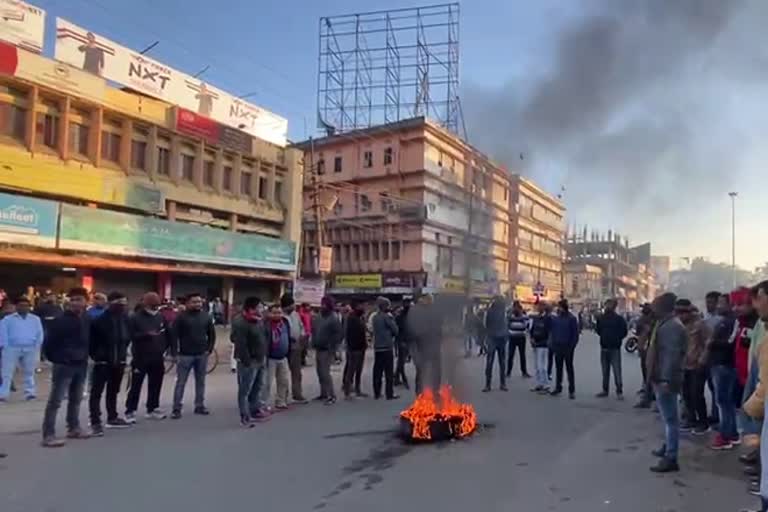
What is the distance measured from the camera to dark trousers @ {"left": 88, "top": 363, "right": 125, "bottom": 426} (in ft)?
28.0

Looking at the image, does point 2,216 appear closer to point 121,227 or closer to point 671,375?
point 121,227

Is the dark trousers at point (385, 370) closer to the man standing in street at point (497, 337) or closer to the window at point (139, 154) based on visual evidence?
the man standing in street at point (497, 337)

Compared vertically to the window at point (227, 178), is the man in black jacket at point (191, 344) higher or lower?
lower

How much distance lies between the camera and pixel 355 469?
687cm

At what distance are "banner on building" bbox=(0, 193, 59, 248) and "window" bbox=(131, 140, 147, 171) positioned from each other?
5951mm

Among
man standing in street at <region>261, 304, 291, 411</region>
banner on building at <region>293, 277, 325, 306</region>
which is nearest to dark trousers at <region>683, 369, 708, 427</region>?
man standing in street at <region>261, 304, 291, 411</region>

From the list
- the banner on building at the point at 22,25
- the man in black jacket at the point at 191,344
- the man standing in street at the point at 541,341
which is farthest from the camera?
the banner on building at the point at 22,25

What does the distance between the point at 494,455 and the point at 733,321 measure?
11.2 feet

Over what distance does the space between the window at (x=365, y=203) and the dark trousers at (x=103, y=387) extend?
41.3 metres

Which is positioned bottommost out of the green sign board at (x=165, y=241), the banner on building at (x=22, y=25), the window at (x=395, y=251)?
the green sign board at (x=165, y=241)

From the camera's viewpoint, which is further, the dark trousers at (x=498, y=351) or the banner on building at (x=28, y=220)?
the banner on building at (x=28, y=220)

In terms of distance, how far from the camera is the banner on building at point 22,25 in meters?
25.1

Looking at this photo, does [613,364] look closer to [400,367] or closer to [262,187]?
[400,367]

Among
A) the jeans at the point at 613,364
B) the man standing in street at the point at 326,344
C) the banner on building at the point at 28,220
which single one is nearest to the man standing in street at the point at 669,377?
Answer: the jeans at the point at 613,364
